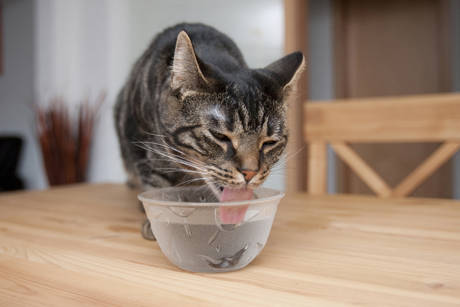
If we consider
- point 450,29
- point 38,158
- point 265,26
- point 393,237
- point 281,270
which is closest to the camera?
point 281,270

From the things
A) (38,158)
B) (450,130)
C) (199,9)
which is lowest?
(38,158)

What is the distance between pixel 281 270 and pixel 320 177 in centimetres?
84

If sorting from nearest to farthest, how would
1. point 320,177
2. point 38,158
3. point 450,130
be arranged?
1. point 450,130
2. point 320,177
3. point 38,158

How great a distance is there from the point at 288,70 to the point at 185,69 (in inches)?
7.8

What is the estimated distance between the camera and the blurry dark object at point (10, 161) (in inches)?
146

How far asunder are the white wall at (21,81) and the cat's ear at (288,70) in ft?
12.4

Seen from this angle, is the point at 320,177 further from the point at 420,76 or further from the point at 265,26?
the point at 420,76

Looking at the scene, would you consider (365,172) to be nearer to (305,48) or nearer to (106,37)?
(305,48)

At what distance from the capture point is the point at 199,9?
213 cm

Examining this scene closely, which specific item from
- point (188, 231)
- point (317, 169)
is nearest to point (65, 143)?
point (317, 169)

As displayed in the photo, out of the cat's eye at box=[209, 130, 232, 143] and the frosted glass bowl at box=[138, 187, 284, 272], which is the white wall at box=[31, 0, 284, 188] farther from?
the frosted glass bowl at box=[138, 187, 284, 272]

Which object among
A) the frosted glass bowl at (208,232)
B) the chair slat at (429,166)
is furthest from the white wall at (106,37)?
the frosted glass bowl at (208,232)

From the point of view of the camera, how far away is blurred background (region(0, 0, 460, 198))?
2.13 m

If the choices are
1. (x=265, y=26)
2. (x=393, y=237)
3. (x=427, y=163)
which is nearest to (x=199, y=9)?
(x=265, y=26)
